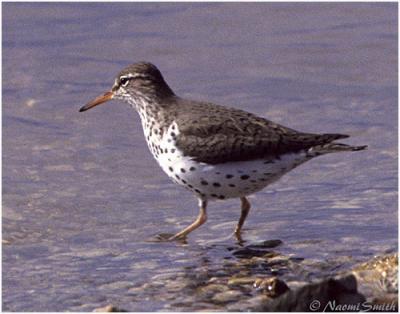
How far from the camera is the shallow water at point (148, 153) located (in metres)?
9.54

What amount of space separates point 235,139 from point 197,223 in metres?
1.04

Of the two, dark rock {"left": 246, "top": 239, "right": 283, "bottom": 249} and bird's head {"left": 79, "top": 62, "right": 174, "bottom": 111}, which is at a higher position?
bird's head {"left": 79, "top": 62, "right": 174, "bottom": 111}

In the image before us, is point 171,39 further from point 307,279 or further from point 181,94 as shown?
point 307,279

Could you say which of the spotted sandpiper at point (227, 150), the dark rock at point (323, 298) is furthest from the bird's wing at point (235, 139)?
the dark rock at point (323, 298)

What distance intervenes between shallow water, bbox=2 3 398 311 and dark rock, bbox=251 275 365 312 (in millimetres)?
1098

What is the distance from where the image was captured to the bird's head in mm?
11358

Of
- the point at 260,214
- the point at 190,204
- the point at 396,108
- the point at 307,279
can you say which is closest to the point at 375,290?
the point at 307,279

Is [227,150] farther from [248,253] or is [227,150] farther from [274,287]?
[274,287]

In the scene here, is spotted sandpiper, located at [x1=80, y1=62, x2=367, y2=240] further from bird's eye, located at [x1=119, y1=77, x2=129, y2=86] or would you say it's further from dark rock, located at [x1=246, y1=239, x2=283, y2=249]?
bird's eye, located at [x1=119, y1=77, x2=129, y2=86]

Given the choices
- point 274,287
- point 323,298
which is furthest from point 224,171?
point 323,298

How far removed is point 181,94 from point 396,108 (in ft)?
10.1

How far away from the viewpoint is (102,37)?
57.7 ft

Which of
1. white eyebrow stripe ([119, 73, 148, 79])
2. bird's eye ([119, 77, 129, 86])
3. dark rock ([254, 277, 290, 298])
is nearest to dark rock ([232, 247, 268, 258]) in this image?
dark rock ([254, 277, 290, 298])

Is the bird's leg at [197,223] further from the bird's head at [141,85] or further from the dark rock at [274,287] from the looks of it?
the dark rock at [274,287]
